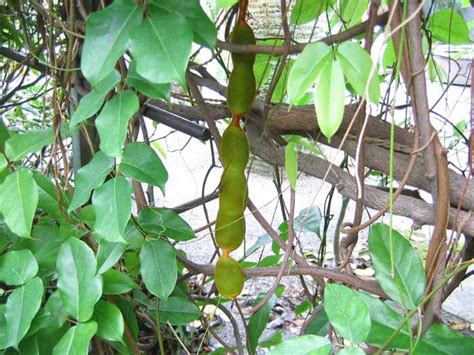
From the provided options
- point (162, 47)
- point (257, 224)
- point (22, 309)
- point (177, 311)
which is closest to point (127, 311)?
point (177, 311)

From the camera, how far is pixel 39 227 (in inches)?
24.6

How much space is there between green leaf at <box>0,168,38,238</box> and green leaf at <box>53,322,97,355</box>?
102 millimetres

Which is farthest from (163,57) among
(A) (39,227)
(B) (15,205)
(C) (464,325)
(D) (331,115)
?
(C) (464,325)

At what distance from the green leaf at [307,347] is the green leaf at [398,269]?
0.10 meters

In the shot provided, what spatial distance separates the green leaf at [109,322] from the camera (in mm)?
541

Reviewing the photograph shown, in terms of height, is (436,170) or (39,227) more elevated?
(436,170)

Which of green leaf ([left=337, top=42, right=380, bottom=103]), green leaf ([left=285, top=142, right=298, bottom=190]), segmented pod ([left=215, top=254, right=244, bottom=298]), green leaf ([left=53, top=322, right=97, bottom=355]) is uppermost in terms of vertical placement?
green leaf ([left=337, top=42, right=380, bottom=103])

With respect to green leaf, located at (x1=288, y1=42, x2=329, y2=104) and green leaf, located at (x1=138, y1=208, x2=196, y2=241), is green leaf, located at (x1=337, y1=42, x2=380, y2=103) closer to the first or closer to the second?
green leaf, located at (x1=288, y1=42, x2=329, y2=104)

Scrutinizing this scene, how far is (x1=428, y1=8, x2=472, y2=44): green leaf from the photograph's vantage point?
71 cm

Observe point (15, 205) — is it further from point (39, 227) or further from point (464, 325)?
point (464, 325)

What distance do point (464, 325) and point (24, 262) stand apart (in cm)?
136

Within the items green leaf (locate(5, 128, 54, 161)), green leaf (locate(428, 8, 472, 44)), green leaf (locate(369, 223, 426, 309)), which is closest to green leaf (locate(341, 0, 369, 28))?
green leaf (locate(428, 8, 472, 44))

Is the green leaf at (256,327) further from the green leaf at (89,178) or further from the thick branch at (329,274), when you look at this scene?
the green leaf at (89,178)

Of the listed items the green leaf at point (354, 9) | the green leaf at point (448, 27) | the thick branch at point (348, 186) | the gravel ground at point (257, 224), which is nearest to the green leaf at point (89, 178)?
the thick branch at point (348, 186)
